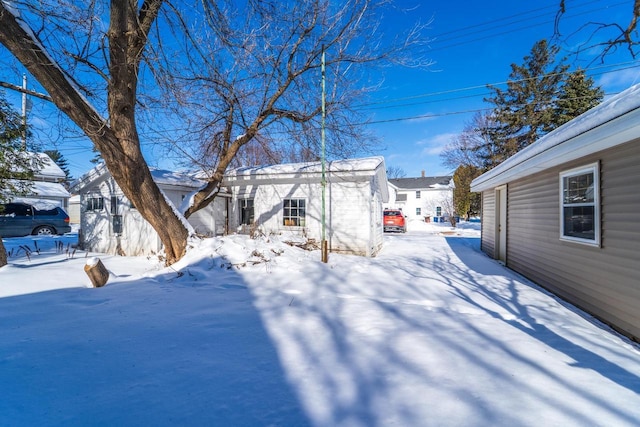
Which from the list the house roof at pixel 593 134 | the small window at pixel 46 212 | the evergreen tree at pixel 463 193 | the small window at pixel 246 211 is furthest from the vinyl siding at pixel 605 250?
the evergreen tree at pixel 463 193

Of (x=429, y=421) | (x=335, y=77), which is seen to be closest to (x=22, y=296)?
(x=429, y=421)

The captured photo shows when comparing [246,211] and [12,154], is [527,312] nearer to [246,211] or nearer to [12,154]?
[246,211]

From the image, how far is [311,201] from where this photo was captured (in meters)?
9.92

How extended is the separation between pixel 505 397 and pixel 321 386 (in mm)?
1312

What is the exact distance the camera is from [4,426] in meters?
1.69

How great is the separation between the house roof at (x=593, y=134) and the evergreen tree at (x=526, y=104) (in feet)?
56.6

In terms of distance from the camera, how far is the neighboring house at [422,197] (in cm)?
3406

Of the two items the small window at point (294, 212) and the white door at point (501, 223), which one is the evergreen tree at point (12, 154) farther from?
the white door at point (501, 223)

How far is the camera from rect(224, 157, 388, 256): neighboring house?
365 inches

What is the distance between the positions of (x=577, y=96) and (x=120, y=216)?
2521 centimetres

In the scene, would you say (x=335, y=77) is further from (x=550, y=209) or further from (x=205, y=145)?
(x=550, y=209)

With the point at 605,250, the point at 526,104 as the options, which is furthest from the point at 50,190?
the point at 526,104

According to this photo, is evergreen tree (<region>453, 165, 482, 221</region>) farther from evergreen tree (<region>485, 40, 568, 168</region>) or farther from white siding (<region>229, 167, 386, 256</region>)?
white siding (<region>229, 167, 386, 256</region>)

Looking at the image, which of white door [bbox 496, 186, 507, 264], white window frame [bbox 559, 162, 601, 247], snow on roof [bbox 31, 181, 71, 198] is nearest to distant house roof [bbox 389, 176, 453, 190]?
white door [bbox 496, 186, 507, 264]
